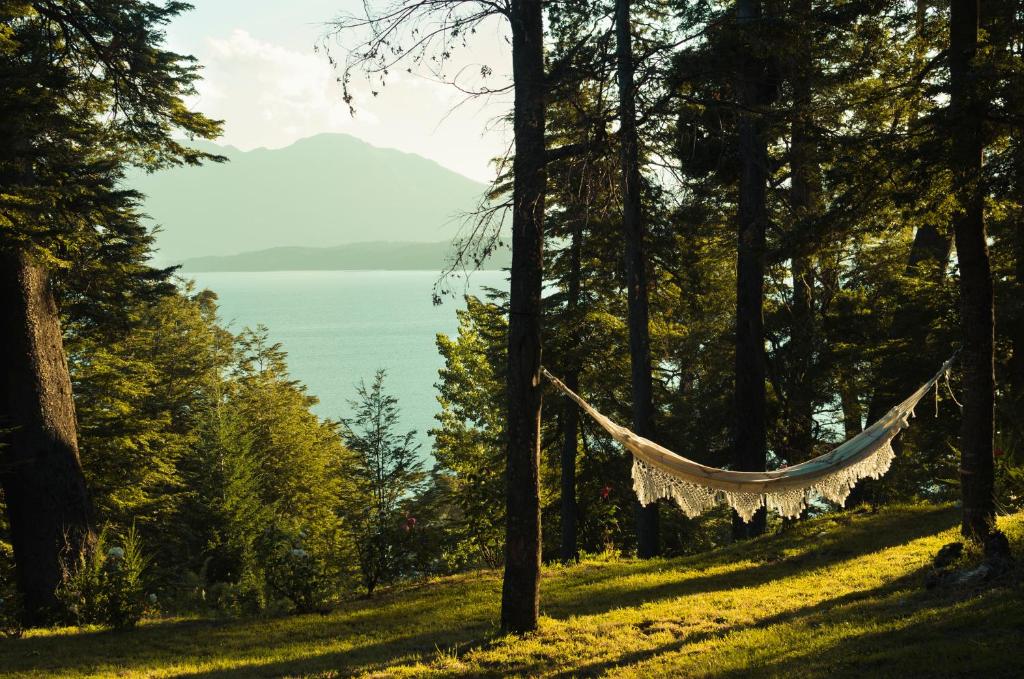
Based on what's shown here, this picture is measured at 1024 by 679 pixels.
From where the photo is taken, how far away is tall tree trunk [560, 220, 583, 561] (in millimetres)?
13867

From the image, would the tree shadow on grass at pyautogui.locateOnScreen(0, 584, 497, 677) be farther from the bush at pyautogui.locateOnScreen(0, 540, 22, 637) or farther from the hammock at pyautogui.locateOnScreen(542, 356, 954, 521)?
the hammock at pyautogui.locateOnScreen(542, 356, 954, 521)

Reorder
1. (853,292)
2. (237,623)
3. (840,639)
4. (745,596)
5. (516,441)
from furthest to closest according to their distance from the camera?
(853,292), (237,623), (745,596), (516,441), (840,639)

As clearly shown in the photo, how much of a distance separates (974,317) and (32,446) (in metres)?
9.34

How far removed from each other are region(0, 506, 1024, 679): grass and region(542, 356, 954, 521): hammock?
800 mm

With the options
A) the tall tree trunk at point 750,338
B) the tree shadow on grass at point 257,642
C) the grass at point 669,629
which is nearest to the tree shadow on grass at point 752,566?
the grass at point 669,629

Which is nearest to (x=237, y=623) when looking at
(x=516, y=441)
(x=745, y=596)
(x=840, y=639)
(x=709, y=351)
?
(x=516, y=441)

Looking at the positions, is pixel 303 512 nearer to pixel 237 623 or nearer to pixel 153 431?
pixel 153 431

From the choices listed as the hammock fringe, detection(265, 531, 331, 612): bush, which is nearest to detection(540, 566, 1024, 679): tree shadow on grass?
the hammock fringe

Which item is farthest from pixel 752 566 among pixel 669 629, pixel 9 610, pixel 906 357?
pixel 9 610

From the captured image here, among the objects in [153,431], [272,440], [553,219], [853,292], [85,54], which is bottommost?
[272,440]

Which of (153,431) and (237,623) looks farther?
(153,431)

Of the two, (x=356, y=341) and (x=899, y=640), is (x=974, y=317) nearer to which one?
(x=899, y=640)

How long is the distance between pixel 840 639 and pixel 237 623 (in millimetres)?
5501

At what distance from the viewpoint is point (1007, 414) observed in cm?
890
